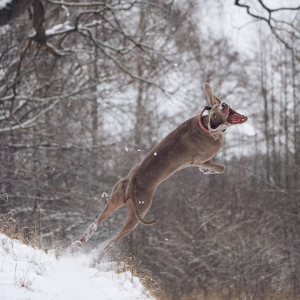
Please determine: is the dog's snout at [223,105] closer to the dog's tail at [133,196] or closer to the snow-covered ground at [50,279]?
the dog's tail at [133,196]

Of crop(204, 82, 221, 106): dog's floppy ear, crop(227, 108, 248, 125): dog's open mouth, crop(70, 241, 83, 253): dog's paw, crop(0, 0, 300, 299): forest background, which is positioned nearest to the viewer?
crop(227, 108, 248, 125): dog's open mouth

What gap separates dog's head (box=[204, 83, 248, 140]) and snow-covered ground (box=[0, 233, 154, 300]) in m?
1.78

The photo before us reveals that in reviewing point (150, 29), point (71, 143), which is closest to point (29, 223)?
point (71, 143)

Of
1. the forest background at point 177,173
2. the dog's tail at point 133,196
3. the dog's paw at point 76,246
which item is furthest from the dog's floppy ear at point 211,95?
the forest background at point 177,173

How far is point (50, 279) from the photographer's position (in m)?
3.08

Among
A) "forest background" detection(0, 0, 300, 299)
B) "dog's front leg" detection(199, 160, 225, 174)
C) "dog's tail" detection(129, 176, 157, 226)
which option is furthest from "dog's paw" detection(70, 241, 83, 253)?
"forest background" detection(0, 0, 300, 299)

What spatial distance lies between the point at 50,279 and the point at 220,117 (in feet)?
7.16

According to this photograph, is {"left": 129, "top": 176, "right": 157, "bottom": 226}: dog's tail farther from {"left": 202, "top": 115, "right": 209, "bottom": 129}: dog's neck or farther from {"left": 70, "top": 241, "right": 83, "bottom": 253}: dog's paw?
{"left": 202, "top": 115, "right": 209, "bottom": 129}: dog's neck

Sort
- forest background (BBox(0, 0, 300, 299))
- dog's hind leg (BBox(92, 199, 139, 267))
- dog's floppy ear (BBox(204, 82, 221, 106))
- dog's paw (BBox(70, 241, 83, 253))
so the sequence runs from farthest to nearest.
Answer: forest background (BBox(0, 0, 300, 299)) → dog's paw (BBox(70, 241, 83, 253)) → dog's hind leg (BBox(92, 199, 139, 267)) → dog's floppy ear (BBox(204, 82, 221, 106))

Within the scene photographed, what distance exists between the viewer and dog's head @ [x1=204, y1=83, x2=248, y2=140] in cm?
217

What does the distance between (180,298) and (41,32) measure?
6738 mm

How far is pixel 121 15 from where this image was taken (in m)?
9.70

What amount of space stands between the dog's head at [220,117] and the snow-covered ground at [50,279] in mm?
1776

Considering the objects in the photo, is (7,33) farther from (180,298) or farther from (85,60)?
(180,298)
